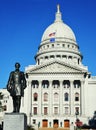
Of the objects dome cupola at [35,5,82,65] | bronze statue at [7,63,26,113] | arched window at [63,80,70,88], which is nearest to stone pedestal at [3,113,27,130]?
bronze statue at [7,63,26,113]

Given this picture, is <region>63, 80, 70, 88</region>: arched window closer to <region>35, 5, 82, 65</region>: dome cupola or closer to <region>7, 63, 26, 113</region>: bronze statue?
<region>35, 5, 82, 65</region>: dome cupola

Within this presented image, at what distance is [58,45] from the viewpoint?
11175 cm

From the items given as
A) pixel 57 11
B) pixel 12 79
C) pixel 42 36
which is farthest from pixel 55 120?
pixel 12 79

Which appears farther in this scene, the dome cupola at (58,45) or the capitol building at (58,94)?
the dome cupola at (58,45)

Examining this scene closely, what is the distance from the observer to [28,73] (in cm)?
9031

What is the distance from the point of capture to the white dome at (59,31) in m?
115

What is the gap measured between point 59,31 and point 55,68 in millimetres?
29278

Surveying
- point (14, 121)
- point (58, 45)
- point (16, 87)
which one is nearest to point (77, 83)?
point (58, 45)

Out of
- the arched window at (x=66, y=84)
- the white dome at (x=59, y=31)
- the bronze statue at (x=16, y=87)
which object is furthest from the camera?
the white dome at (x=59, y=31)

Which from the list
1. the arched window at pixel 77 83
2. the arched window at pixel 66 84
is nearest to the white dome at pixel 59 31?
the arched window at pixel 77 83

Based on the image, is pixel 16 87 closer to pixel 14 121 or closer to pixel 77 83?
pixel 14 121

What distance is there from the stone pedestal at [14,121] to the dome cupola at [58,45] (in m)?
86.6

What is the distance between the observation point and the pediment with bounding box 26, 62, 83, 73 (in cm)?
8969

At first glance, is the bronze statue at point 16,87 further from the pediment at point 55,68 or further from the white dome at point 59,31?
the white dome at point 59,31
